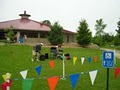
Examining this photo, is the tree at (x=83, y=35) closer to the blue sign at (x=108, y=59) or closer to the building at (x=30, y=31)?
the building at (x=30, y=31)

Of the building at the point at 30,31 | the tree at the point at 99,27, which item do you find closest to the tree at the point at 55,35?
the building at the point at 30,31

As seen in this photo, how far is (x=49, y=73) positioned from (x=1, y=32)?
115 feet

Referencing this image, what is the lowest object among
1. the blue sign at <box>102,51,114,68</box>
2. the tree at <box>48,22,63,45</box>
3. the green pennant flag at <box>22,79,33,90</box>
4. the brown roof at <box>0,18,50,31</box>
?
the green pennant flag at <box>22,79,33,90</box>

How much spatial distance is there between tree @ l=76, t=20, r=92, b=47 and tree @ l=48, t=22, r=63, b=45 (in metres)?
3.68

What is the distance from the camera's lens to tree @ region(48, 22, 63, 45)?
143ft

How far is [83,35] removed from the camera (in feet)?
152

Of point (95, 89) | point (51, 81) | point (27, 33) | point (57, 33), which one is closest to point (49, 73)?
point (95, 89)

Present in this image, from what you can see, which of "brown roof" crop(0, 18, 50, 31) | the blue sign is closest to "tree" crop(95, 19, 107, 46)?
"brown roof" crop(0, 18, 50, 31)

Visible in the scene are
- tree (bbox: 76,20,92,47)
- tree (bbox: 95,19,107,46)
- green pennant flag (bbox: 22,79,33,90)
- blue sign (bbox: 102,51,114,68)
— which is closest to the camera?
green pennant flag (bbox: 22,79,33,90)

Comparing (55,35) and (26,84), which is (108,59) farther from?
(55,35)

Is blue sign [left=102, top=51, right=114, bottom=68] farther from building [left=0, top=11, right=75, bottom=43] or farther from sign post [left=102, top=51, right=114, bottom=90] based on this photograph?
building [left=0, top=11, right=75, bottom=43]

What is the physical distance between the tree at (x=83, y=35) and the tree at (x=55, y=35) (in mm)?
3684

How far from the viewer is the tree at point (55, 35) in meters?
43.5

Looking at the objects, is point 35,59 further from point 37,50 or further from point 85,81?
point 85,81
